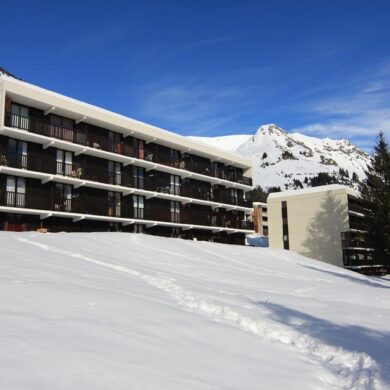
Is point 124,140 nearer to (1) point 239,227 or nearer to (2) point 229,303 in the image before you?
(1) point 239,227

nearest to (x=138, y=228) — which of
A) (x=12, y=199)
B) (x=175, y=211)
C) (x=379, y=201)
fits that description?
(x=175, y=211)

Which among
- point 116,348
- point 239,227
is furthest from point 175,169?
point 116,348

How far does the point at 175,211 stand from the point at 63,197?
13.7 m

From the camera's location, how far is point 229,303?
39.9 feet

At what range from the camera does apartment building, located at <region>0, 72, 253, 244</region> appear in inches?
1287

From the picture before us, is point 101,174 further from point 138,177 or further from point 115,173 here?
point 138,177

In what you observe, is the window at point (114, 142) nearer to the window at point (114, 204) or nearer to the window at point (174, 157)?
the window at point (114, 204)

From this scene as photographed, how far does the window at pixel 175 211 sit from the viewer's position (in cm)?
4538

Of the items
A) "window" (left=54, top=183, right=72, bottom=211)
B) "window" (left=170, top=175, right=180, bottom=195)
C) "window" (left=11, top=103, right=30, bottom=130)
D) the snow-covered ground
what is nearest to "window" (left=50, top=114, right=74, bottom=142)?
"window" (left=11, top=103, right=30, bottom=130)

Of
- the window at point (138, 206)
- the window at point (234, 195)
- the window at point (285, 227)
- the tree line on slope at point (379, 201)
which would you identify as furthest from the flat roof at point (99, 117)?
the window at point (285, 227)

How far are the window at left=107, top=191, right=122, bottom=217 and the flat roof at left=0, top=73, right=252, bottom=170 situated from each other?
18.5 ft

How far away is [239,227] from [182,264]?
30411 mm

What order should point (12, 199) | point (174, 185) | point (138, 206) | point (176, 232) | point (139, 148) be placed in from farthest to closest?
point (174, 185) < point (176, 232) < point (139, 148) < point (138, 206) < point (12, 199)

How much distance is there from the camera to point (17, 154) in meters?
33.0
